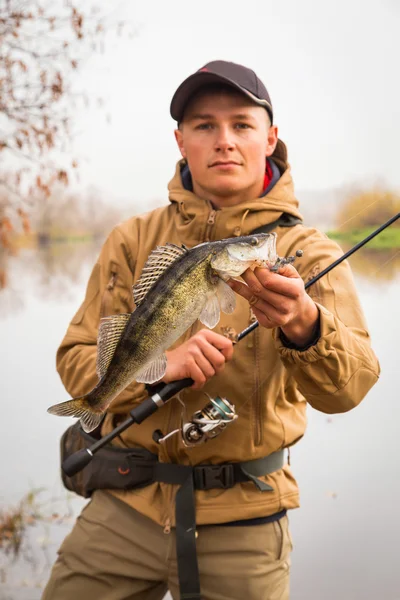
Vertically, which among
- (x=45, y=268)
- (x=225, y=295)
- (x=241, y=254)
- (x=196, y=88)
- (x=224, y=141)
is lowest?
(x=45, y=268)

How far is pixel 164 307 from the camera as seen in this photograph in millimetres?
1503

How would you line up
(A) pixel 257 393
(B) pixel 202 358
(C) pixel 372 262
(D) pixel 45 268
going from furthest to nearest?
(D) pixel 45 268 → (C) pixel 372 262 → (A) pixel 257 393 → (B) pixel 202 358

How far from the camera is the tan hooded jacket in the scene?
2.06 metres

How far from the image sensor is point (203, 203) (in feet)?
7.56

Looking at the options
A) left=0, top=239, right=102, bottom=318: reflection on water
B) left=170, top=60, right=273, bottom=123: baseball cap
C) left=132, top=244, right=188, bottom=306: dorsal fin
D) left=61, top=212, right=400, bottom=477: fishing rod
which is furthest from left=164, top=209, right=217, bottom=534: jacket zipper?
left=0, top=239, right=102, bottom=318: reflection on water

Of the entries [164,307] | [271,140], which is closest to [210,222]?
[271,140]

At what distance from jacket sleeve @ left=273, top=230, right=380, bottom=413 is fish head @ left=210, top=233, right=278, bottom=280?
370mm

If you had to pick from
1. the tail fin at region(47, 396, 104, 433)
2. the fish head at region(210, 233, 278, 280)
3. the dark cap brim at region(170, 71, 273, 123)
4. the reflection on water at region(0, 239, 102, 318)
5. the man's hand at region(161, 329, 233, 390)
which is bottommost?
the reflection on water at region(0, 239, 102, 318)

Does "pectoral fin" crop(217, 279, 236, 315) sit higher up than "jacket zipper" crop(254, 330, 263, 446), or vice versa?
"pectoral fin" crop(217, 279, 236, 315)

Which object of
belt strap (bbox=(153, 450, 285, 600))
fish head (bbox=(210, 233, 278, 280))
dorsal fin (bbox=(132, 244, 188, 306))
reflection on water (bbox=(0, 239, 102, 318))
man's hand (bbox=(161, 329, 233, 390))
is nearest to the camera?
fish head (bbox=(210, 233, 278, 280))

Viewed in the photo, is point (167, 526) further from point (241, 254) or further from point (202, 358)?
point (241, 254)

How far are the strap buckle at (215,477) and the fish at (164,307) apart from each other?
70 cm

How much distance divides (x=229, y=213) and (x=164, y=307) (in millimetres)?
816

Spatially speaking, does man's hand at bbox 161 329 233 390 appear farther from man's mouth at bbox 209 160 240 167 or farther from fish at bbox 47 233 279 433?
man's mouth at bbox 209 160 240 167
